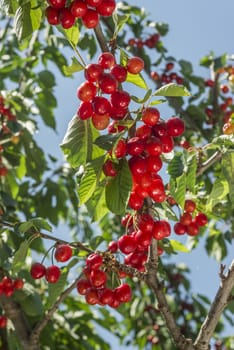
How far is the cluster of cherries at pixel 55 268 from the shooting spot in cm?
224

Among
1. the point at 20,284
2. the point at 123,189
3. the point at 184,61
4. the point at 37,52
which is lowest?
the point at 20,284

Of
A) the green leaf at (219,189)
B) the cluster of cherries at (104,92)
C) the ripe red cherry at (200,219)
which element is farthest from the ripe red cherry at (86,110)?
the ripe red cherry at (200,219)

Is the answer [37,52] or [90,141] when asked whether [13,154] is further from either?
[90,141]

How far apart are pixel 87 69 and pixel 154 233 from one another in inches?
25.0

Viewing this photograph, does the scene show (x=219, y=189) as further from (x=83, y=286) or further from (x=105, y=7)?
(x=105, y=7)

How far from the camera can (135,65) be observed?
6.28 ft

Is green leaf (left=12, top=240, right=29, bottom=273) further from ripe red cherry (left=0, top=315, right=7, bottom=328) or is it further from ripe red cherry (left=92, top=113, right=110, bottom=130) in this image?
ripe red cherry (left=0, top=315, right=7, bottom=328)

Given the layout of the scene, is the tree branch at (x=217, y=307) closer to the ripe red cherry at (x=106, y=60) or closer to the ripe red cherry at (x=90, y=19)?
the ripe red cherry at (x=106, y=60)

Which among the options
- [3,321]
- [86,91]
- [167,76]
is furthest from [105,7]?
[167,76]

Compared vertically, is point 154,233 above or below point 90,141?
below

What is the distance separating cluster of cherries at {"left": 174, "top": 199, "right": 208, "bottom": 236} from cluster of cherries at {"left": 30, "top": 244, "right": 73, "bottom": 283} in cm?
65

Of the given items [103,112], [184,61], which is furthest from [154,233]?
[184,61]

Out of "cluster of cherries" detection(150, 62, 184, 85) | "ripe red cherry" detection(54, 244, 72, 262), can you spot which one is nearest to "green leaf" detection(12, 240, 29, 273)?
"ripe red cherry" detection(54, 244, 72, 262)

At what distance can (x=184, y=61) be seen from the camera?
16.9ft
